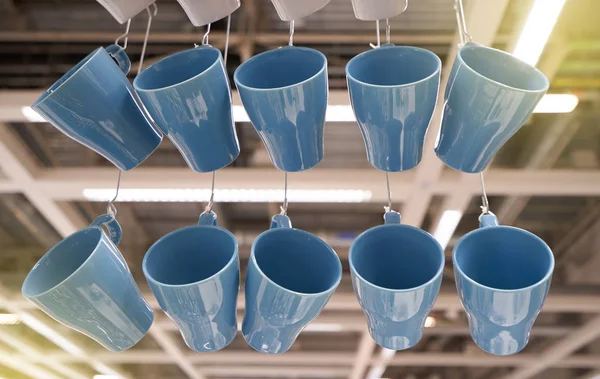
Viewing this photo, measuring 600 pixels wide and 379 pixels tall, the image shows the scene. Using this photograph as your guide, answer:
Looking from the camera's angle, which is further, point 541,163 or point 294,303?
point 541,163

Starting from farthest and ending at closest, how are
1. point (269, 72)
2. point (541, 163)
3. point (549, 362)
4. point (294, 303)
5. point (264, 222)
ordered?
1. point (549, 362)
2. point (264, 222)
3. point (541, 163)
4. point (269, 72)
5. point (294, 303)

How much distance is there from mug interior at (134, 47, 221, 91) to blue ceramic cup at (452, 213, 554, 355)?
14.9 inches

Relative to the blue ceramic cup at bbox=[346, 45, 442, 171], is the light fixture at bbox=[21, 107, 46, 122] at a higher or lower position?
lower

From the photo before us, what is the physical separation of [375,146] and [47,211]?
8.47ft

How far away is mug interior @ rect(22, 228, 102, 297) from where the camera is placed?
0.67 m

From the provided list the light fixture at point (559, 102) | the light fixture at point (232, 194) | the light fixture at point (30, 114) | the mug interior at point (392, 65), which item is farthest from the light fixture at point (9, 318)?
the mug interior at point (392, 65)

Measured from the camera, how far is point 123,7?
664mm

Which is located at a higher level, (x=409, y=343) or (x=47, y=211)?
(x=409, y=343)

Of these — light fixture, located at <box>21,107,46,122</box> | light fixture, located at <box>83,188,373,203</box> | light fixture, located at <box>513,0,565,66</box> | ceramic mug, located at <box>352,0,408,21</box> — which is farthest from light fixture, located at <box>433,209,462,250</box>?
ceramic mug, located at <box>352,0,408,21</box>

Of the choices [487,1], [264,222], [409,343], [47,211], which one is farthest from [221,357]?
[409,343]

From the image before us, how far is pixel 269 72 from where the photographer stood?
0.71 m

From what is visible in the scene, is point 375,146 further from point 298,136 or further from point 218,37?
point 218,37

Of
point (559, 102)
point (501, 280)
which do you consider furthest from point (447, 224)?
point (501, 280)

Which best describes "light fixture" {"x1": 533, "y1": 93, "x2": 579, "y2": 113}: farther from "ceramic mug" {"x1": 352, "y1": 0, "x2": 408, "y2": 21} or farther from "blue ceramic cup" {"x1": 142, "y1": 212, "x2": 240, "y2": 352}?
"blue ceramic cup" {"x1": 142, "y1": 212, "x2": 240, "y2": 352}
